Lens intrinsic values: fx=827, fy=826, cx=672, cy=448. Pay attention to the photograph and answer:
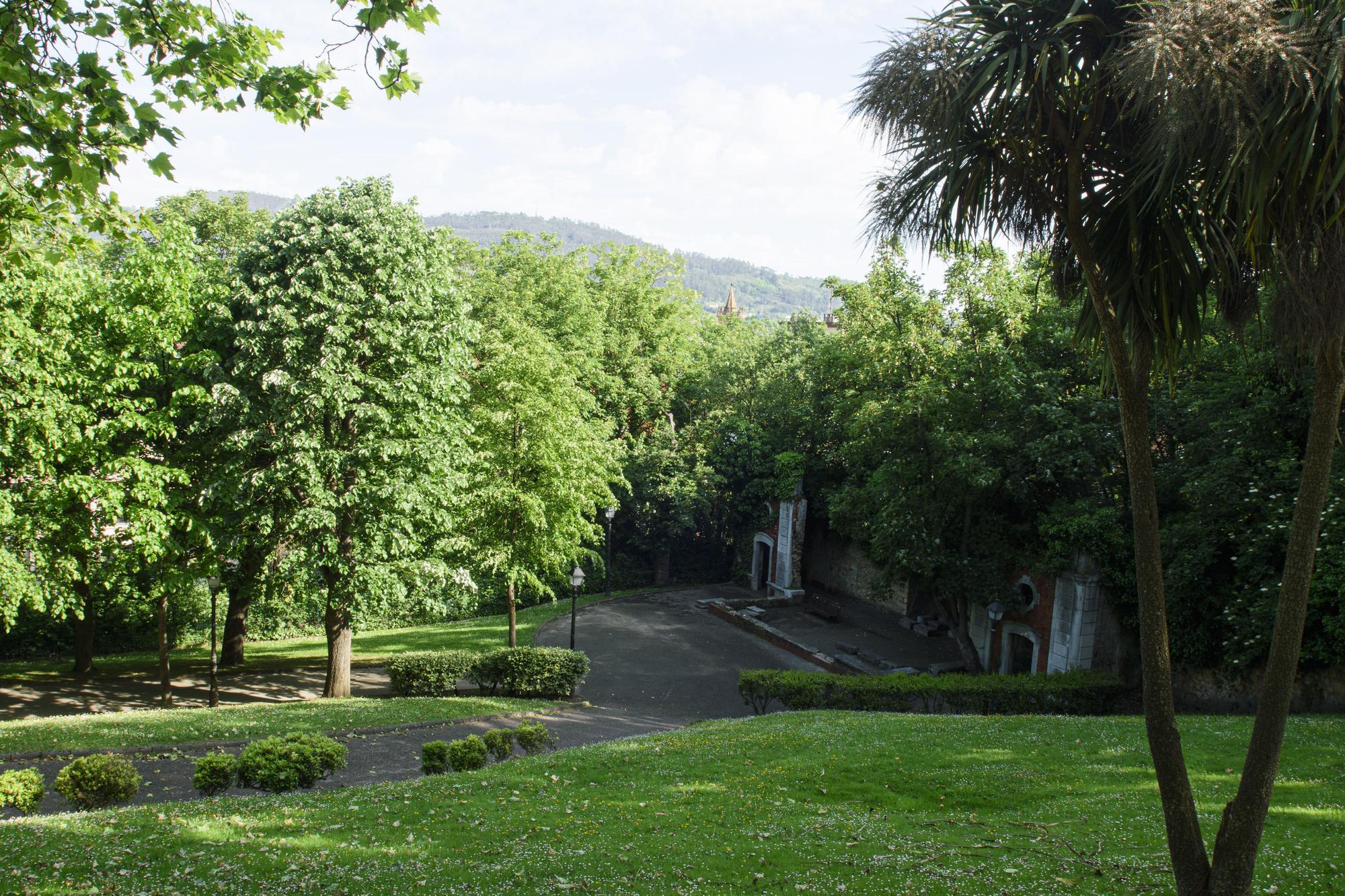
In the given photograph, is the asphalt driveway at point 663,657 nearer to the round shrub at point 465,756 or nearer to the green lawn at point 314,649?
the green lawn at point 314,649

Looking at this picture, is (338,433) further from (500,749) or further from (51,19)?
(51,19)

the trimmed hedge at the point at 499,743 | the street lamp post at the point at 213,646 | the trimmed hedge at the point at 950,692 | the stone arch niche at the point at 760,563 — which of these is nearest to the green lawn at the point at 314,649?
the street lamp post at the point at 213,646

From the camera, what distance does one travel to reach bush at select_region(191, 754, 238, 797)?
11.4 m

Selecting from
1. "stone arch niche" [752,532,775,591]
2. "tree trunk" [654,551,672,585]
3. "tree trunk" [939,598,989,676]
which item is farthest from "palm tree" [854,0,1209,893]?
"tree trunk" [654,551,672,585]

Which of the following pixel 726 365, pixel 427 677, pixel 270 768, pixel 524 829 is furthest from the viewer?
pixel 726 365

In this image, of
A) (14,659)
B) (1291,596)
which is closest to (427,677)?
(14,659)

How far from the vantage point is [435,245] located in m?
19.9

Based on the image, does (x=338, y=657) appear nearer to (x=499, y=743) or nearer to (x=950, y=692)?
(x=499, y=743)

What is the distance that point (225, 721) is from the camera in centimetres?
1584

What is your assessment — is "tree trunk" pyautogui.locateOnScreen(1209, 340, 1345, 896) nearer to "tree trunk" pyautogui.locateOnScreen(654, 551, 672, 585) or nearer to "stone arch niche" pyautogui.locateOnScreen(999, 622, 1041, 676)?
"stone arch niche" pyautogui.locateOnScreen(999, 622, 1041, 676)

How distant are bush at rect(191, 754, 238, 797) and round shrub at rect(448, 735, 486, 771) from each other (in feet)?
10.2

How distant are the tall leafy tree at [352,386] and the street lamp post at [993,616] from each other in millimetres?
13944

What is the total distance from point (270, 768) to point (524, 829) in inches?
192

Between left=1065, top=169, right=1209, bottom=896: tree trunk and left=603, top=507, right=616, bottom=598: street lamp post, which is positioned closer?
left=1065, top=169, right=1209, bottom=896: tree trunk
